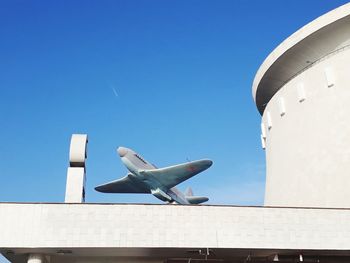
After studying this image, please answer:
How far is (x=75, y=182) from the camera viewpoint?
57.6 ft

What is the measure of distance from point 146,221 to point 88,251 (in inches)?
88.2

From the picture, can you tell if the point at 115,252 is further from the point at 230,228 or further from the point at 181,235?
the point at 230,228

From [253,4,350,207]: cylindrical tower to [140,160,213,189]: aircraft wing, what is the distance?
6.13 m

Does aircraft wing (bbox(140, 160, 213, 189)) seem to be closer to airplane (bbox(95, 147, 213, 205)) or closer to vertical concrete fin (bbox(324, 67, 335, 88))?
airplane (bbox(95, 147, 213, 205))

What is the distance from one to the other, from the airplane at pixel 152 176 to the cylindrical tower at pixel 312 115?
703 cm

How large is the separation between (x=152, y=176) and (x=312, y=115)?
13.6 metres

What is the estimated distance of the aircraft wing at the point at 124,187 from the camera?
33.6 m

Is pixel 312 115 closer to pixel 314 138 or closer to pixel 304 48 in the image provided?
pixel 314 138

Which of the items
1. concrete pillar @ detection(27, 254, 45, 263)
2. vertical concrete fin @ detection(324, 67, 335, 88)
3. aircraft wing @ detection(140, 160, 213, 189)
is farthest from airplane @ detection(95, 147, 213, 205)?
concrete pillar @ detection(27, 254, 45, 263)

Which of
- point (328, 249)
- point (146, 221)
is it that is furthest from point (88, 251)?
point (328, 249)

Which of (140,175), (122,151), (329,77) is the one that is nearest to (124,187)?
(140,175)

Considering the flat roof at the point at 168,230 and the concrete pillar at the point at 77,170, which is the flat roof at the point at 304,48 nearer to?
the flat roof at the point at 168,230

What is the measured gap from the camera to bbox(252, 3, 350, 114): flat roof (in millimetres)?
20781

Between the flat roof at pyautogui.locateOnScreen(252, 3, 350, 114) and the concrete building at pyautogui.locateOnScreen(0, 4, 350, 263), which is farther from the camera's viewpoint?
the flat roof at pyautogui.locateOnScreen(252, 3, 350, 114)
